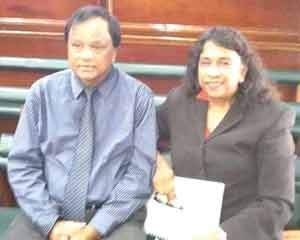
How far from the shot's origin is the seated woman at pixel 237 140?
6.50 feet

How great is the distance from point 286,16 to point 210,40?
944 mm

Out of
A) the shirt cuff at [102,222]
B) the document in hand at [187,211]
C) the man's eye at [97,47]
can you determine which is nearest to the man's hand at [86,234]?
the shirt cuff at [102,222]

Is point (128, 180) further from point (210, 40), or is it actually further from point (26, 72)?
point (26, 72)

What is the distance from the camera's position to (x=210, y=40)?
79.7 inches

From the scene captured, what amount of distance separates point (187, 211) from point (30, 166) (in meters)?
0.64

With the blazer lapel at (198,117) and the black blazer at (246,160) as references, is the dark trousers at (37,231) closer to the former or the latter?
the black blazer at (246,160)

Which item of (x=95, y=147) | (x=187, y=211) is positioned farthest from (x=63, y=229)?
(x=187, y=211)

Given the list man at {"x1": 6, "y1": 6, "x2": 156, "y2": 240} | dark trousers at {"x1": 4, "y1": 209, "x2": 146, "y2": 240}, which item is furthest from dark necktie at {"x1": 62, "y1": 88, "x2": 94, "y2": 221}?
dark trousers at {"x1": 4, "y1": 209, "x2": 146, "y2": 240}

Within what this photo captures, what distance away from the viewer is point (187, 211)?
2.08 meters

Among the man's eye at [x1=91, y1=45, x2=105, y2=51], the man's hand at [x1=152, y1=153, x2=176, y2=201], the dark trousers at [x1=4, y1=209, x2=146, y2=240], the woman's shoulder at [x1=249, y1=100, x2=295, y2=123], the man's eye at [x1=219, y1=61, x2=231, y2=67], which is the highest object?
the man's eye at [x1=91, y1=45, x2=105, y2=51]

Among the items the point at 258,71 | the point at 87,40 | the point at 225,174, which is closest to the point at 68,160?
the point at 87,40

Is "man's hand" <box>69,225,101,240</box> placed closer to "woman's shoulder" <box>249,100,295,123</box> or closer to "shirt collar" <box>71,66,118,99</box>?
"shirt collar" <box>71,66,118,99</box>

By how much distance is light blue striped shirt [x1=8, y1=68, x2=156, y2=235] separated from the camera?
6.85 feet

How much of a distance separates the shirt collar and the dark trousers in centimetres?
52
